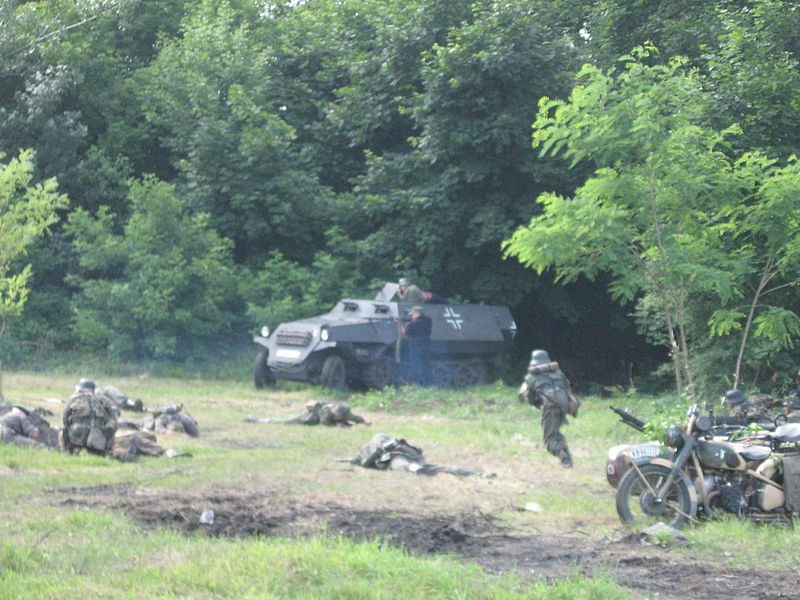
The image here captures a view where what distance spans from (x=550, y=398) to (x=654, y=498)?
3251 mm

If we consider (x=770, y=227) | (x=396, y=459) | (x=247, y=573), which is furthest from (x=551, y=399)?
(x=247, y=573)

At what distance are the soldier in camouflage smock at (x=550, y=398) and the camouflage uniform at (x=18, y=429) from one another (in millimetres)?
5465

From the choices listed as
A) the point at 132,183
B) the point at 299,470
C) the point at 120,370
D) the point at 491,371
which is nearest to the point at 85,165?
the point at 132,183

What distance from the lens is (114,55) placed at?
29.5 meters

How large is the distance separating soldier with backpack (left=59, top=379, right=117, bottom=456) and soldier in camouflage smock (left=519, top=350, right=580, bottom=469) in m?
4.60

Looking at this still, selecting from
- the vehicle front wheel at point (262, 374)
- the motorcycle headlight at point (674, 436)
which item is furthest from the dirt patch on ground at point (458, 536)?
the vehicle front wheel at point (262, 374)

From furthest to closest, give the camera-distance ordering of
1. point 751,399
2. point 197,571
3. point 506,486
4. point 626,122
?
point 751,399 < point 626,122 < point 506,486 < point 197,571

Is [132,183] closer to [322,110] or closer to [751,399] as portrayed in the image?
[322,110]

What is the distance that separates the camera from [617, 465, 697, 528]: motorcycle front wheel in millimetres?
7980

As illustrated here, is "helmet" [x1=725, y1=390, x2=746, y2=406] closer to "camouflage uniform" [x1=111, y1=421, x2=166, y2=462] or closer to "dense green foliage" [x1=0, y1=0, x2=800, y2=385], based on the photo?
"camouflage uniform" [x1=111, y1=421, x2=166, y2=462]

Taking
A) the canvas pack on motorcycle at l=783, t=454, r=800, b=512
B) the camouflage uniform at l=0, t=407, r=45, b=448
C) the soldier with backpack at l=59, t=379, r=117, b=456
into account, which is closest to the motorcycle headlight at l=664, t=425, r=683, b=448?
the canvas pack on motorcycle at l=783, t=454, r=800, b=512

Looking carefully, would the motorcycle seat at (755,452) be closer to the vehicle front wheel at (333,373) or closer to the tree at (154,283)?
the vehicle front wheel at (333,373)

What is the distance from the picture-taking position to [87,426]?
36.1 ft

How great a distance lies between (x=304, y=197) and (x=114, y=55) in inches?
324
